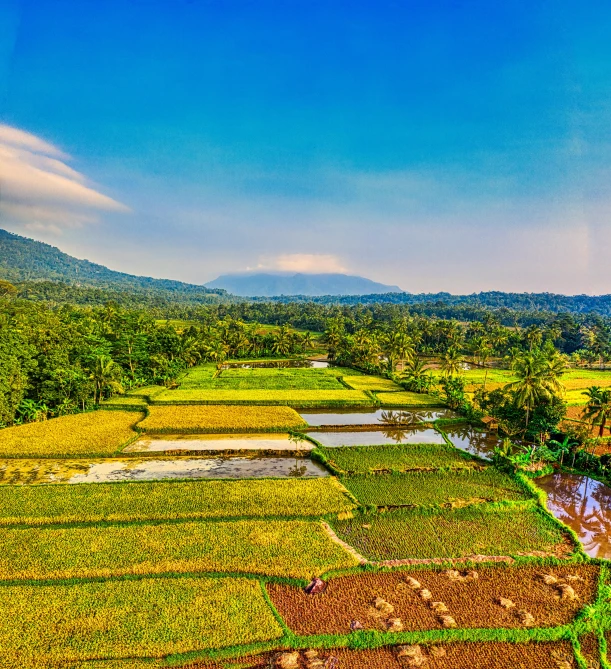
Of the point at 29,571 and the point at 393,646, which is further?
the point at 29,571

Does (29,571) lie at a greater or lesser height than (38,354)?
lesser

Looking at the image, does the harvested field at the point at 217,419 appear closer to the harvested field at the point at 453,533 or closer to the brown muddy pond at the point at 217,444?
the brown muddy pond at the point at 217,444

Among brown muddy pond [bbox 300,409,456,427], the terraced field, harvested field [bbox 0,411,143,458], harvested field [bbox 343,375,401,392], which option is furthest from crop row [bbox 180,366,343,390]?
the terraced field

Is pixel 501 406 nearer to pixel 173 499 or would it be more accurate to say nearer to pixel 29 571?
pixel 173 499

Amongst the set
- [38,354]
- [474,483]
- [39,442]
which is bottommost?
[39,442]

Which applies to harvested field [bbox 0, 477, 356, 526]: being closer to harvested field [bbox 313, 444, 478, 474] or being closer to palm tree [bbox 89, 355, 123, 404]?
harvested field [bbox 313, 444, 478, 474]

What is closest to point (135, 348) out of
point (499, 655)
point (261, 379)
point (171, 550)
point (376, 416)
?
point (261, 379)

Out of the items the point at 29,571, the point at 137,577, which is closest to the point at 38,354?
the point at 29,571
